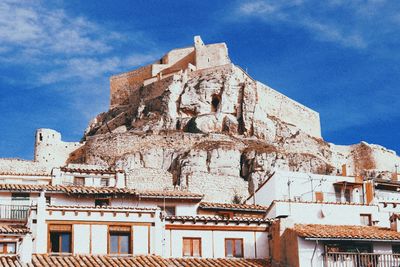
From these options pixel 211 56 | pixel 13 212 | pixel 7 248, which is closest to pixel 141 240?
pixel 7 248

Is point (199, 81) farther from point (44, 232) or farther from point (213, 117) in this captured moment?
point (44, 232)

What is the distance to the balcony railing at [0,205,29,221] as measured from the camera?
154 ft

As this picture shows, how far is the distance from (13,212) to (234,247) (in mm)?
12087

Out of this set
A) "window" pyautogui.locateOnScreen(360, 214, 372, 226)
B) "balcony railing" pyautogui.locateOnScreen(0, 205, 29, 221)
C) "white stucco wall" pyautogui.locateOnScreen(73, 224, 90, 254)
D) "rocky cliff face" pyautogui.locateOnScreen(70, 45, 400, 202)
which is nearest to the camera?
"white stucco wall" pyautogui.locateOnScreen(73, 224, 90, 254)

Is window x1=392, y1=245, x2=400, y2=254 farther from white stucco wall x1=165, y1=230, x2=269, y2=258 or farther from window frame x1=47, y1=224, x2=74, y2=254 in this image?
window frame x1=47, y1=224, x2=74, y2=254

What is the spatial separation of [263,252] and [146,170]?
154ft

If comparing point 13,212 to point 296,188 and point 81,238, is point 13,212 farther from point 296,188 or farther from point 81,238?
point 296,188

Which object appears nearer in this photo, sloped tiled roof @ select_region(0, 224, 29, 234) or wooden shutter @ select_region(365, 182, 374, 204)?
sloped tiled roof @ select_region(0, 224, 29, 234)

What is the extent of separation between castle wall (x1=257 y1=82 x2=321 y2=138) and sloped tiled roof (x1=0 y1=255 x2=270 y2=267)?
7706cm

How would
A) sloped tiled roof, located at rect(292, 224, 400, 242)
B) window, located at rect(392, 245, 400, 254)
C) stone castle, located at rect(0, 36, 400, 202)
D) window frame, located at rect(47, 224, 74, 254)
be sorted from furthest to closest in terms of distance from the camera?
stone castle, located at rect(0, 36, 400, 202), window, located at rect(392, 245, 400, 254), sloped tiled roof, located at rect(292, 224, 400, 242), window frame, located at rect(47, 224, 74, 254)

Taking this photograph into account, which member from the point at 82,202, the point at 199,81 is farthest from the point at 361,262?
the point at 199,81

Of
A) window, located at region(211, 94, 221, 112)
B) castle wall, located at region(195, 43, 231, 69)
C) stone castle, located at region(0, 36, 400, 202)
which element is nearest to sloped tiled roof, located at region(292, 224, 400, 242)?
stone castle, located at region(0, 36, 400, 202)

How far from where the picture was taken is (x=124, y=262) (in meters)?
40.4

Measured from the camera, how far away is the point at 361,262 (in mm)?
43219
